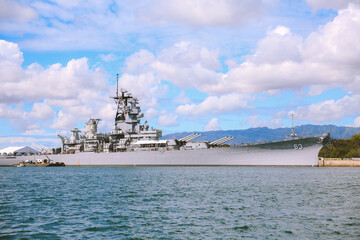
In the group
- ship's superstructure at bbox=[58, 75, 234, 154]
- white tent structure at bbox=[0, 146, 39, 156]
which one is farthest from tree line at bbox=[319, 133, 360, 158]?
white tent structure at bbox=[0, 146, 39, 156]

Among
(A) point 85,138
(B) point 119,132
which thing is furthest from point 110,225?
(A) point 85,138

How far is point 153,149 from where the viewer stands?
262 feet

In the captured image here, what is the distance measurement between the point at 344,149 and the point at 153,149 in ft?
205

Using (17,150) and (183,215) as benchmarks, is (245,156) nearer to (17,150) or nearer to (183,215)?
(183,215)

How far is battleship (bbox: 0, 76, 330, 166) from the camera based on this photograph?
6775 centimetres

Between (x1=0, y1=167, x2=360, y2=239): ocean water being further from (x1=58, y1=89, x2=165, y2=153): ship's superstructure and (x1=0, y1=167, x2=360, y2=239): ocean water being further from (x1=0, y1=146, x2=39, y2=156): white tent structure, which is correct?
(x1=0, y1=146, x2=39, y2=156): white tent structure

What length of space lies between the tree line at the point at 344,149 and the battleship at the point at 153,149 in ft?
113

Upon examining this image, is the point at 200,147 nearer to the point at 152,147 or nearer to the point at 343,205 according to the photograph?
the point at 152,147

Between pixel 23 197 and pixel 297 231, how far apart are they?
2239 cm

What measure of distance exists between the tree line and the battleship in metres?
34.5

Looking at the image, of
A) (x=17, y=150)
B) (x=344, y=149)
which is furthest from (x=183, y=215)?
(x=17, y=150)

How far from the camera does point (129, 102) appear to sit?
92.9m

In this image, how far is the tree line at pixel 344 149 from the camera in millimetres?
100688

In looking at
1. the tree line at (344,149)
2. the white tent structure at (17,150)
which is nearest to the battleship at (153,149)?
the white tent structure at (17,150)
